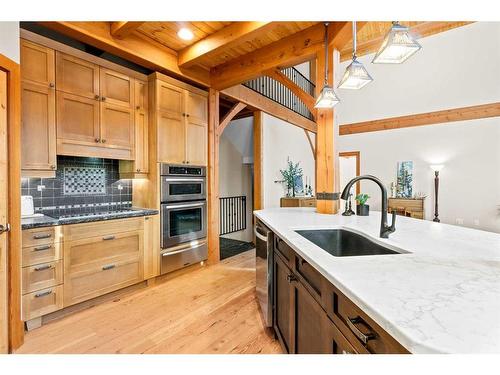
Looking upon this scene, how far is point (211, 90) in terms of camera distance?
143 inches

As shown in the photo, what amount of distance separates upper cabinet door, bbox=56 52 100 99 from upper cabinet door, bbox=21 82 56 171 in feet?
0.51

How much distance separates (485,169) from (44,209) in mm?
7790

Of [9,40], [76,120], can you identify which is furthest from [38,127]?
[9,40]

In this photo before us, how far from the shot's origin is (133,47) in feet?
8.82

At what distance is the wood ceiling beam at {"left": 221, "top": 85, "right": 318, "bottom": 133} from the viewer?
4.05 metres

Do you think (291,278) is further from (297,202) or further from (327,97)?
(297,202)

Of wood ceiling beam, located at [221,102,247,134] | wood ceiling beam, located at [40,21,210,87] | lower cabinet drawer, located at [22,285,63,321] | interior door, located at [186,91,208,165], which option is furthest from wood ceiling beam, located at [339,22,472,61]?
lower cabinet drawer, located at [22,285,63,321]

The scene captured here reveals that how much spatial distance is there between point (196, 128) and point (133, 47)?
3.79 feet

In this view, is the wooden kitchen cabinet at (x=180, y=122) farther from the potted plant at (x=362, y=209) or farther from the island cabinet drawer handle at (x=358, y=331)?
the island cabinet drawer handle at (x=358, y=331)

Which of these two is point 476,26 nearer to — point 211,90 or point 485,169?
point 485,169

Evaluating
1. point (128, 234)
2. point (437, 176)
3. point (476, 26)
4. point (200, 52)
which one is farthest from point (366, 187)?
point (128, 234)

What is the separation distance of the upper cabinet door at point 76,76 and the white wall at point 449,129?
649 centimetres

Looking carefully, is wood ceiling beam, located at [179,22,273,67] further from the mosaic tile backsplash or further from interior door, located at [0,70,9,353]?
interior door, located at [0,70,9,353]

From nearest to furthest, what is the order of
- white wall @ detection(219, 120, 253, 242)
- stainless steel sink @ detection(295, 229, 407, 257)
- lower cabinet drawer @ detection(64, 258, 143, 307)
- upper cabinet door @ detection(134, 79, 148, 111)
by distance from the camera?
1. stainless steel sink @ detection(295, 229, 407, 257)
2. lower cabinet drawer @ detection(64, 258, 143, 307)
3. upper cabinet door @ detection(134, 79, 148, 111)
4. white wall @ detection(219, 120, 253, 242)
